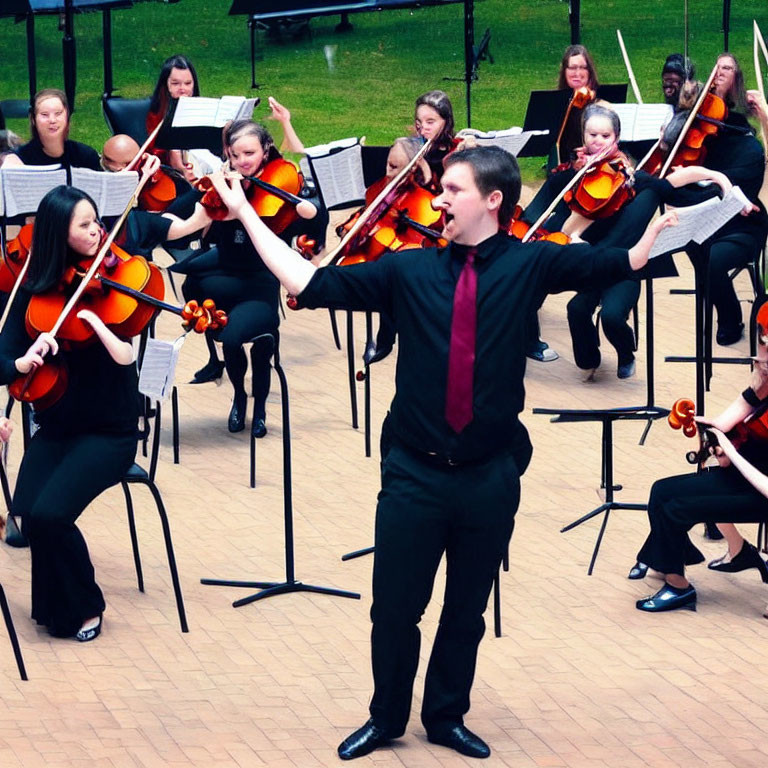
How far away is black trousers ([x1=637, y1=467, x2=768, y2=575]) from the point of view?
5449mm

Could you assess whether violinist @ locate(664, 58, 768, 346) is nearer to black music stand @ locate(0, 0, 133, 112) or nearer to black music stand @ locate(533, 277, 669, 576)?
black music stand @ locate(533, 277, 669, 576)

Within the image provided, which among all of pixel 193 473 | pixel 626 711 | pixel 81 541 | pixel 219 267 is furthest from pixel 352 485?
pixel 626 711

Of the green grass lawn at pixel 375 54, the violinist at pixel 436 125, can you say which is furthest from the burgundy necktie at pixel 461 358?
the green grass lawn at pixel 375 54

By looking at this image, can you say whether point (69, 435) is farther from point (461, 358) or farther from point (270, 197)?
point (270, 197)

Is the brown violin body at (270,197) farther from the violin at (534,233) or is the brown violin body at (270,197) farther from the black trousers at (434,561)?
the black trousers at (434,561)

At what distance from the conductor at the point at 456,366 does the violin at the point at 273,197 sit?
2.93 metres

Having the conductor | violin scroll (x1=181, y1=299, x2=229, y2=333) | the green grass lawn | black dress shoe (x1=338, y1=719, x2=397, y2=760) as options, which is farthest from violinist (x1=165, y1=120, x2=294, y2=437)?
the green grass lawn

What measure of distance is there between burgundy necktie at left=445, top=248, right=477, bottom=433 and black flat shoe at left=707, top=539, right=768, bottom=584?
2033 millimetres

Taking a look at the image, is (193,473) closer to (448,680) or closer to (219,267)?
(219,267)

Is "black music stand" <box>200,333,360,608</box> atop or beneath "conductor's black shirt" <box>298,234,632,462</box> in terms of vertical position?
beneath

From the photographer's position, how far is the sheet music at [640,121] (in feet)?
27.7

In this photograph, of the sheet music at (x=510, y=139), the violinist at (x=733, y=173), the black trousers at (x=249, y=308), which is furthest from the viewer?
the violinist at (x=733, y=173)

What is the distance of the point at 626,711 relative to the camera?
4.85 meters

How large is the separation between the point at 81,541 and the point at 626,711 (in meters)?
1.83
